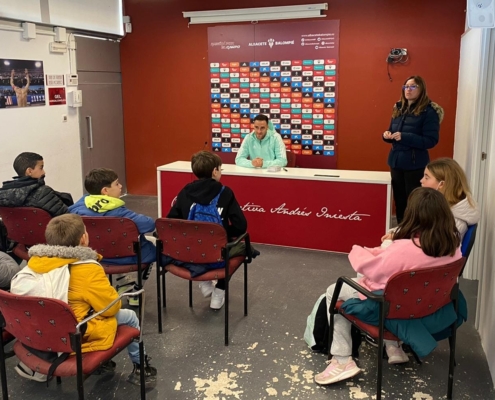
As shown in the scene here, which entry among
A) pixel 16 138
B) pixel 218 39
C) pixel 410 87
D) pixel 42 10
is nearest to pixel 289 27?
pixel 218 39

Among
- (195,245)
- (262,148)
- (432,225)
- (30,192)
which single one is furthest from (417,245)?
(262,148)

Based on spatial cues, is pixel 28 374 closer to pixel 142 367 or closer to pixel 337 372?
pixel 142 367

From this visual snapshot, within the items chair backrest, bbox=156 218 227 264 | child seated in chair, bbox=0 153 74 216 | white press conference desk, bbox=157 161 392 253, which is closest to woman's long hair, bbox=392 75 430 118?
white press conference desk, bbox=157 161 392 253

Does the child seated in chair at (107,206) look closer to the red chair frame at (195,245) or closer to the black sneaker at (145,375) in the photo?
the red chair frame at (195,245)

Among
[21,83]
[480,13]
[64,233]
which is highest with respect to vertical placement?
[480,13]

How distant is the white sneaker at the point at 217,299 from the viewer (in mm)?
3613

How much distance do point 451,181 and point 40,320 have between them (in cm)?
229

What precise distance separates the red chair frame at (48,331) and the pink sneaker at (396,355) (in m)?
1.55

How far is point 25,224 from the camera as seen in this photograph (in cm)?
333

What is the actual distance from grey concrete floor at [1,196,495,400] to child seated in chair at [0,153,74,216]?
98cm

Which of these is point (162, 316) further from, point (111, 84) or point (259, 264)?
point (111, 84)

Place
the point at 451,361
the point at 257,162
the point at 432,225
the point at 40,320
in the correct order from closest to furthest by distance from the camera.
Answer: the point at 40,320 → the point at 432,225 → the point at 451,361 → the point at 257,162

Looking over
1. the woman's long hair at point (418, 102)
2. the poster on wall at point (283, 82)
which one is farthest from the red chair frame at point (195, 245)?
the poster on wall at point (283, 82)

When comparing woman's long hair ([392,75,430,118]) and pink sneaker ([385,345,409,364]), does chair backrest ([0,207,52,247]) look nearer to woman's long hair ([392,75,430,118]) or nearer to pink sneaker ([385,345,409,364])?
pink sneaker ([385,345,409,364])
